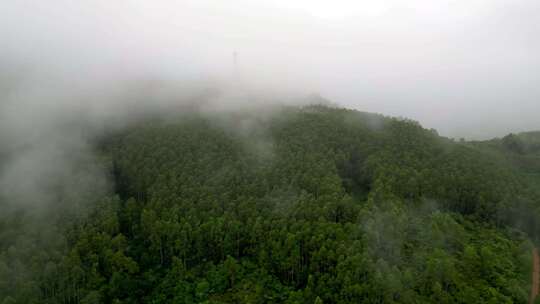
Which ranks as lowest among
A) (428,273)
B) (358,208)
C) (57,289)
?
(57,289)

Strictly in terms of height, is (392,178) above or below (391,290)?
above

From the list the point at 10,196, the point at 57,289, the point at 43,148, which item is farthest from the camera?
the point at 43,148

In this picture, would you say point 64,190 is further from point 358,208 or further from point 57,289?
point 358,208

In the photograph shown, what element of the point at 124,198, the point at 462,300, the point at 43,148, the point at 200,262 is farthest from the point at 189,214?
the point at 43,148

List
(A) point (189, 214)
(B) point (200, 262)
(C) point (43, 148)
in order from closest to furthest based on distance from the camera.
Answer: (B) point (200, 262), (A) point (189, 214), (C) point (43, 148)

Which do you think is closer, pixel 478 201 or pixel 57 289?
pixel 57 289

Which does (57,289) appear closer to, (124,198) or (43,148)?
(124,198)
